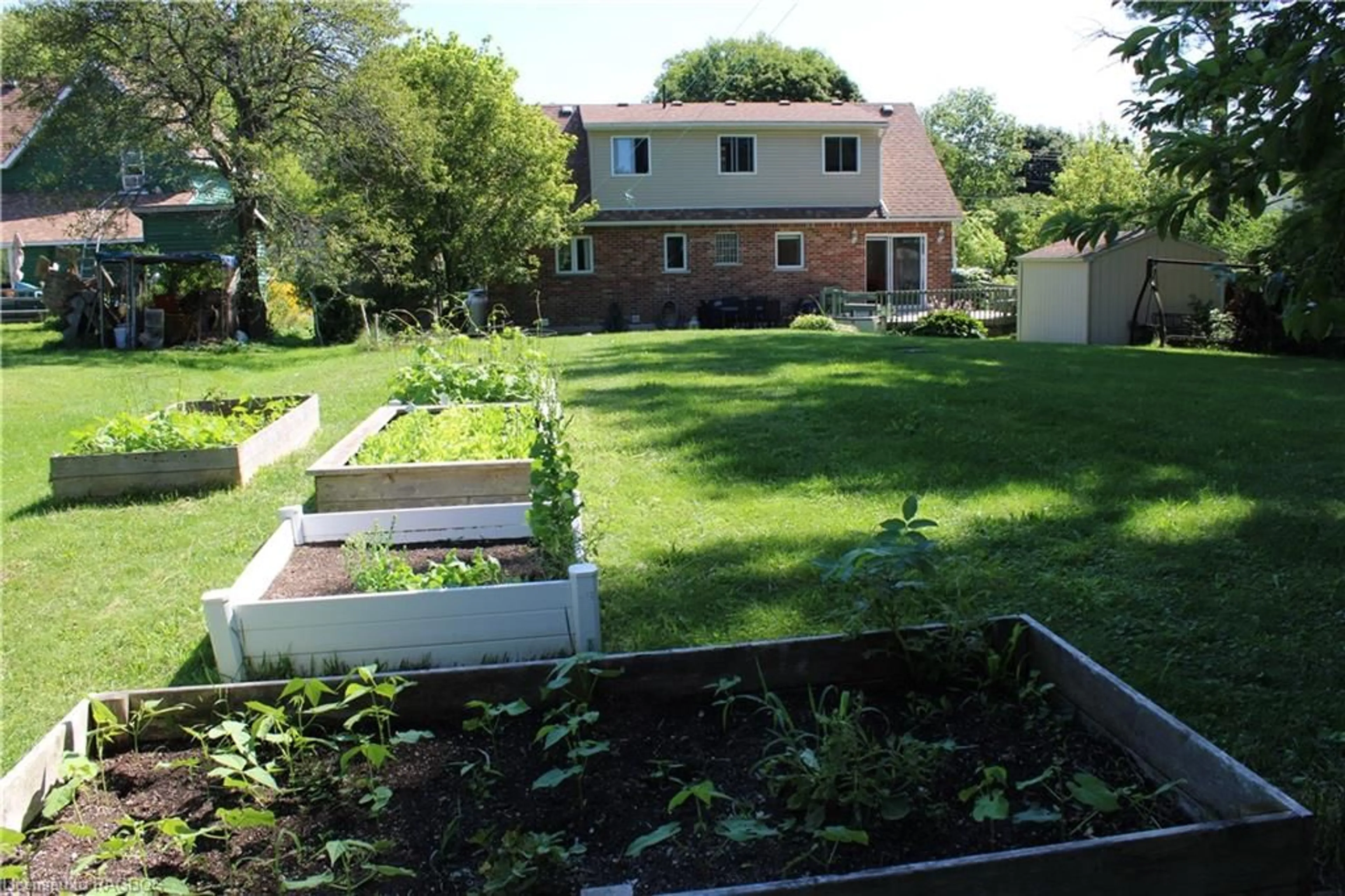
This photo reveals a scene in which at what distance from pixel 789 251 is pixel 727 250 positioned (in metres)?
A: 1.69

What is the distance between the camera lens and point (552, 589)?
12.8 ft

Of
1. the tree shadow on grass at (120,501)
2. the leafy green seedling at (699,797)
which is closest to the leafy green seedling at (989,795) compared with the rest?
the leafy green seedling at (699,797)

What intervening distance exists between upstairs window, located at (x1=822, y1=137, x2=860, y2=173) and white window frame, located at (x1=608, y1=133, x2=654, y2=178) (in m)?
4.62

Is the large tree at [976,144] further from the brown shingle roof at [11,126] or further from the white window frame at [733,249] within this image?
the brown shingle roof at [11,126]

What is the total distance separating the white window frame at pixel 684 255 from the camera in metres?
26.8

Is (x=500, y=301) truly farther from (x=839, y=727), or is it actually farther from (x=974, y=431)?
(x=839, y=727)

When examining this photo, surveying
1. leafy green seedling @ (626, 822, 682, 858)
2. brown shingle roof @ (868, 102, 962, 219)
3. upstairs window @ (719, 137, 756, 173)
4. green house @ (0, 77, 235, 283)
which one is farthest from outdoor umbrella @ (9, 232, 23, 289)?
leafy green seedling @ (626, 822, 682, 858)

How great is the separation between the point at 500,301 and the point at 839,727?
79.1 feet

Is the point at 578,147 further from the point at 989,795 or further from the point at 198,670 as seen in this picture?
the point at 989,795

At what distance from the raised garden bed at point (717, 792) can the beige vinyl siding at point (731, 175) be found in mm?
24564

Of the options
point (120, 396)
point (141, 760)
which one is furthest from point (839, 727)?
point (120, 396)

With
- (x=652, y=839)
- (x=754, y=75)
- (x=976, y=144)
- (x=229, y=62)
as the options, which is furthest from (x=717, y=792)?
(x=976, y=144)

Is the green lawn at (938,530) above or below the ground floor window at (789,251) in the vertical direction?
below

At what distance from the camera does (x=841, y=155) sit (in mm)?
27531
